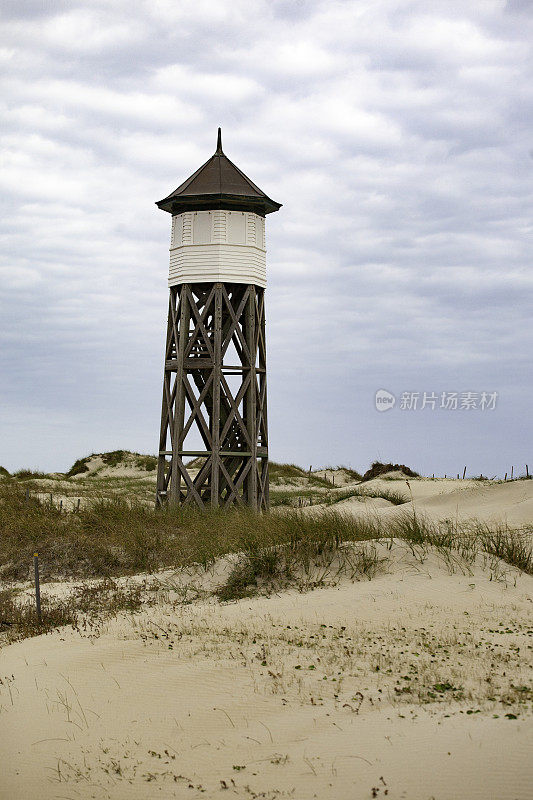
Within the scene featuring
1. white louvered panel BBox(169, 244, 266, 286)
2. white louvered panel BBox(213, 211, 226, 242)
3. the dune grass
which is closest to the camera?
the dune grass

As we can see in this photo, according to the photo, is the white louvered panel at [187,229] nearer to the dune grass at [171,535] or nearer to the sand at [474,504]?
the dune grass at [171,535]

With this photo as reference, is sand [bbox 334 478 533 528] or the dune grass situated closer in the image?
the dune grass

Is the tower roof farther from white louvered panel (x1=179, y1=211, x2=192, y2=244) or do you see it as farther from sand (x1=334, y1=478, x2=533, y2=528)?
sand (x1=334, y1=478, x2=533, y2=528)

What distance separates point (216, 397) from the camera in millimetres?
23547

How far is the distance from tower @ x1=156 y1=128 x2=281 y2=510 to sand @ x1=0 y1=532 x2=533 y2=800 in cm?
1065

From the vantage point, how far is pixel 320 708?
8438 millimetres

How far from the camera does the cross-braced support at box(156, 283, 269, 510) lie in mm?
23719

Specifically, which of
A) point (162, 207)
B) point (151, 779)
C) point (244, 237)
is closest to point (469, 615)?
point (151, 779)

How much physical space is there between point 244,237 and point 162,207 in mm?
2782

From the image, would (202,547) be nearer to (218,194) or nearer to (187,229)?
(187,229)

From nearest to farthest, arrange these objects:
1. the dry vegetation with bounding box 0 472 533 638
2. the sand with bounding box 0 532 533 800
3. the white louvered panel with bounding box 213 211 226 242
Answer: the sand with bounding box 0 532 533 800 → the dry vegetation with bounding box 0 472 533 638 → the white louvered panel with bounding box 213 211 226 242

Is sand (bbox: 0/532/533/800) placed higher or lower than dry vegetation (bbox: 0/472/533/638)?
lower

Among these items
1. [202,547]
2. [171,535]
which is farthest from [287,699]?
[171,535]

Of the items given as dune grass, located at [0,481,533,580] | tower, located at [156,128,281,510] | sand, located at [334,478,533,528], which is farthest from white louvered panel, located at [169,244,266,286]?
sand, located at [334,478,533,528]
